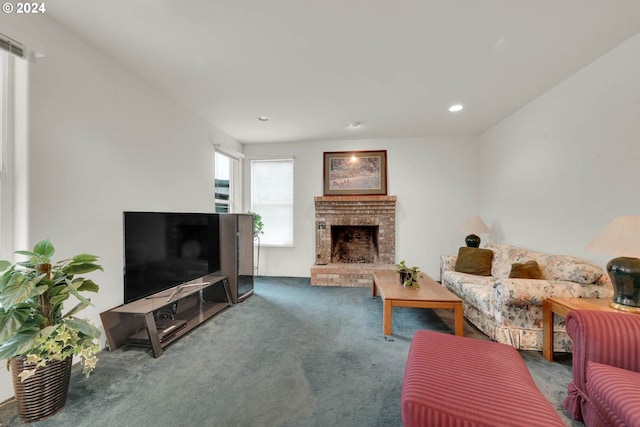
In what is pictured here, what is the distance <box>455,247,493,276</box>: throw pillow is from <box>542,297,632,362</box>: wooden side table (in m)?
1.30

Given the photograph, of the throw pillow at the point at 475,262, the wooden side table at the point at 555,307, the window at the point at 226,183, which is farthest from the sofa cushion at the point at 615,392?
the window at the point at 226,183

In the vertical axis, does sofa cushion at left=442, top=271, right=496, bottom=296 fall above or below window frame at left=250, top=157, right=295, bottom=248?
below

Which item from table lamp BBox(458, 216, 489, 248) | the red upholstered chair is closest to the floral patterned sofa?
the red upholstered chair

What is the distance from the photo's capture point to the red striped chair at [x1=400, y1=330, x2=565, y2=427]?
3.30 ft

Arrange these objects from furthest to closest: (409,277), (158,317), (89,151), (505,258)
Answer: (505,258) → (409,277) → (158,317) → (89,151)

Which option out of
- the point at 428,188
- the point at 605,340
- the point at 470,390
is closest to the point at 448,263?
the point at 428,188

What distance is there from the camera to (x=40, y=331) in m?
1.44

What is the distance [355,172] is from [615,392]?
3.97 meters

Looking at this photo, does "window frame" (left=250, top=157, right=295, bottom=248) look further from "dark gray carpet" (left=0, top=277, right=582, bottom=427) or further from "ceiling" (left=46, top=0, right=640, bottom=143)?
"dark gray carpet" (left=0, top=277, right=582, bottom=427)

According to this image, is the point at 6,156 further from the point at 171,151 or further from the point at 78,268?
the point at 171,151

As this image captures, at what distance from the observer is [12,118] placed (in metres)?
1.71

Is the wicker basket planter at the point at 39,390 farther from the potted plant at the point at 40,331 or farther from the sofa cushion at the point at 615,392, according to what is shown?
the sofa cushion at the point at 615,392

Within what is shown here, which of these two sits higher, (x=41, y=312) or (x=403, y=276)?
(x=41, y=312)

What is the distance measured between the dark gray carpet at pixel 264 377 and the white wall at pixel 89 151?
61cm
